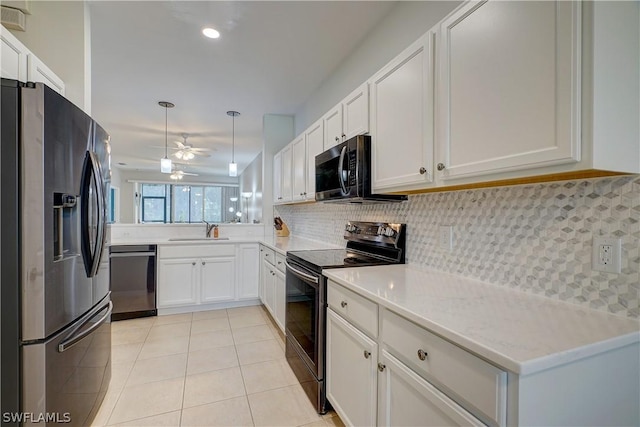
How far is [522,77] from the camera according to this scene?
98cm

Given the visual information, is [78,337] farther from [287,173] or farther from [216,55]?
[287,173]

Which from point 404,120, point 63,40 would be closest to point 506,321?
point 404,120

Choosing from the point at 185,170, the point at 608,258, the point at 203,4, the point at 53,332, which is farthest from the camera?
the point at 185,170

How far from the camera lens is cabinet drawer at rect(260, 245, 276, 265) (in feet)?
→ 10.2

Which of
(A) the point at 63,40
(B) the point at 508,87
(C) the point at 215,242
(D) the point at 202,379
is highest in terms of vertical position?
(A) the point at 63,40

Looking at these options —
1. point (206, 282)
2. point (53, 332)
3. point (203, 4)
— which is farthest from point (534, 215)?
point (206, 282)

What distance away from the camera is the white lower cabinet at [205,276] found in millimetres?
3531

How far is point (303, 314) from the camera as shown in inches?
81.2

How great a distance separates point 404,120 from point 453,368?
116 centimetres

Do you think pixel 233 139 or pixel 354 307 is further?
pixel 233 139

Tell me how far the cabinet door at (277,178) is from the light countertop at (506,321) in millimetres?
2691

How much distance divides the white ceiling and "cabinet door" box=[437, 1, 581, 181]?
126 centimetres

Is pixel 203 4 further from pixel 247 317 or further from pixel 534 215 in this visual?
pixel 247 317

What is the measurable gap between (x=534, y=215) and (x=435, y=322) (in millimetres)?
664
